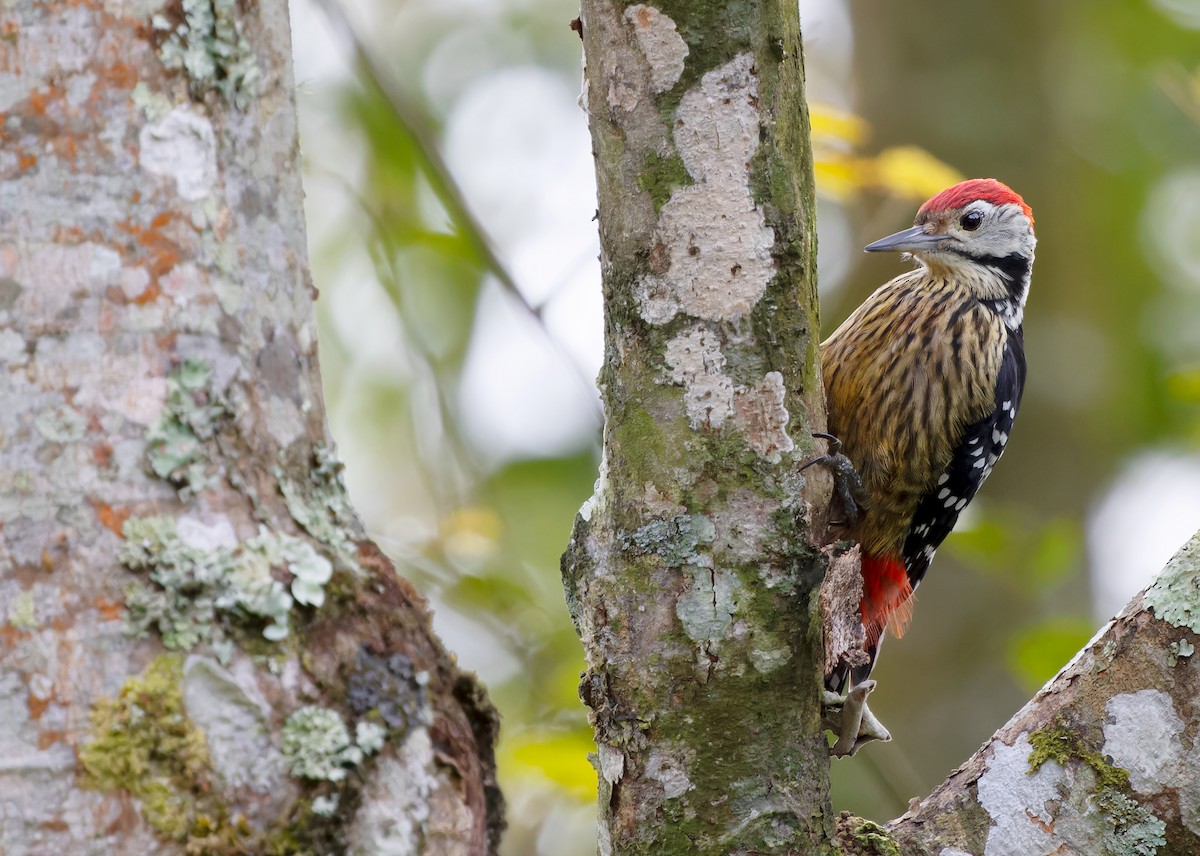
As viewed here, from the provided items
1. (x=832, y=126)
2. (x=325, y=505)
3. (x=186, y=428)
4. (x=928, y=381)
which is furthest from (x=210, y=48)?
(x=832, y=126)

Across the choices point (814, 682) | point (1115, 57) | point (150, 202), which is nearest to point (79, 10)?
point (150, 202)

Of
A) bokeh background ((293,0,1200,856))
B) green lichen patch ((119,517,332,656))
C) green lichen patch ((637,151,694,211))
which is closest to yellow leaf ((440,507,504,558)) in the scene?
bokeh background ((293,0,1200,856))

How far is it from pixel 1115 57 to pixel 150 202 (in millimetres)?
6369

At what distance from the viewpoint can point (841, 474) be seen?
242 centimetres

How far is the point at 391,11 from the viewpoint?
7.46m

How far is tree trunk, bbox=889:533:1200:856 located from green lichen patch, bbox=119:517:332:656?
3.66 ft

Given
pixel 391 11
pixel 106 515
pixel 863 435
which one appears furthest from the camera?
pixel 391 11

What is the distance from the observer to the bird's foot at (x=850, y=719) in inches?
78.5

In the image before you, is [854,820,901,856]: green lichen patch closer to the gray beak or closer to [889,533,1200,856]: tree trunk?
[889,533,1200,856]: tree trunk

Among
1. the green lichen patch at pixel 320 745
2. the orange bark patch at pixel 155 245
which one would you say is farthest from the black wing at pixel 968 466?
the orange bark patch at pixel 155 245

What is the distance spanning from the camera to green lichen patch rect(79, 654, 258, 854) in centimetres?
132

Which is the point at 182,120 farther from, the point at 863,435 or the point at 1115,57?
the point at 1115,57

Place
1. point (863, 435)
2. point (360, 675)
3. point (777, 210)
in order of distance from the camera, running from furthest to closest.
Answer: point (863, 435) < point (777, 210) < point (360, 675)

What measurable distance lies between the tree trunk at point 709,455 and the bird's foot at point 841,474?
114 mm
